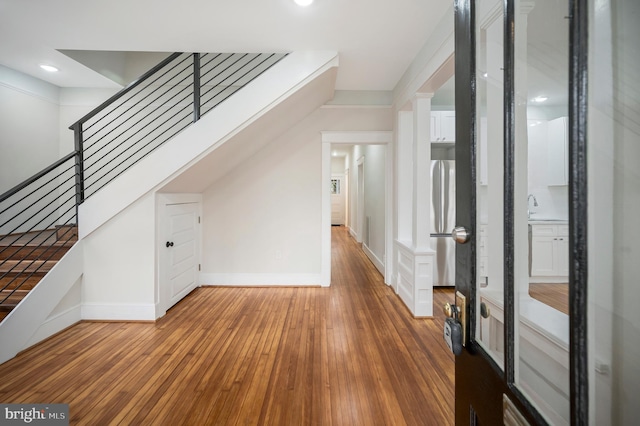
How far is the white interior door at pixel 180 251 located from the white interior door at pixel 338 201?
831 centimetres

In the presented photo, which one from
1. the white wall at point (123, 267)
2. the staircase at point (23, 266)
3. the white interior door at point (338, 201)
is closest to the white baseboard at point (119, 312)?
the white wall at point (123, 267)

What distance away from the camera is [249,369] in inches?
84.6

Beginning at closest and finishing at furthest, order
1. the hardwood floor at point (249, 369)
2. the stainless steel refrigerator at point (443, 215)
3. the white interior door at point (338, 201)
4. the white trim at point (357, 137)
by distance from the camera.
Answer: the hardwood floor at point (249, 369)
the stainless steel refrigerator at point (443, 215)
the white trim at point (357, 137)
the white interior door at point (338, 201)

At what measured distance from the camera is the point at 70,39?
2.85 meters

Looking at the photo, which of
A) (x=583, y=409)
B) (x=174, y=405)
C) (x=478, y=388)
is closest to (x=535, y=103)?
(x=583, y=409)

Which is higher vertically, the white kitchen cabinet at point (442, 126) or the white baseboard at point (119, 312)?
the white kitchen cabinet at point (442, 126)

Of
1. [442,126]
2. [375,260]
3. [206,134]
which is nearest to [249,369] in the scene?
[206,134]

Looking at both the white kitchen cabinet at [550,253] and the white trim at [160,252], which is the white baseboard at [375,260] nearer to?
the white trim at [160,252]

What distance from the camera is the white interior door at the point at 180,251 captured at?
130 inches

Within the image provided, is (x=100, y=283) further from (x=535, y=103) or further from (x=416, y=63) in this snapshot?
(x=416, y=63)

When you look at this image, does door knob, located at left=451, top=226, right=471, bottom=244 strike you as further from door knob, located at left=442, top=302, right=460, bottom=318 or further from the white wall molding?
the white wall molding

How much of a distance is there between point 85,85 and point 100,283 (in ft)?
9.39

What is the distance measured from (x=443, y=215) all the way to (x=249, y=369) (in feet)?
9.95

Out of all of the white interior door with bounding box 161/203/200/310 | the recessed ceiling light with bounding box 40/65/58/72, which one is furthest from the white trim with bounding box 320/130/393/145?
the recessed ceiling light with bounding box 40/65/58/72
